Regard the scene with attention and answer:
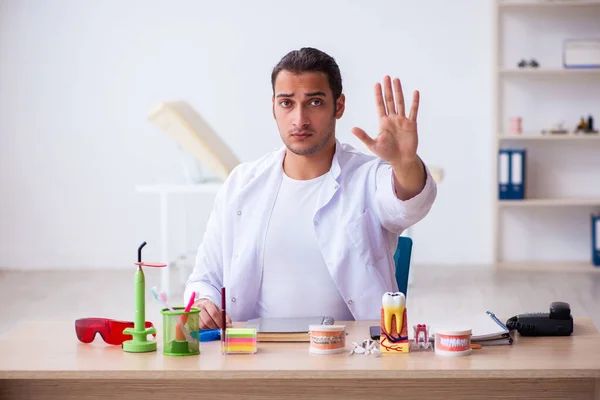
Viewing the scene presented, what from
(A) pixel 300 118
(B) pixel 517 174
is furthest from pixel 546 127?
(A) pixel 300 118

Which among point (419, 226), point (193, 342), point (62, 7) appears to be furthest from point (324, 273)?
point (62, 7)

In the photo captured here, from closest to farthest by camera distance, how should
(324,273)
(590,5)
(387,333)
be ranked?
(387,333), (324,273), (590,5)

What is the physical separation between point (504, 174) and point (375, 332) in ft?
13.5

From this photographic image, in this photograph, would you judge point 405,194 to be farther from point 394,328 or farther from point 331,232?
point 394,328

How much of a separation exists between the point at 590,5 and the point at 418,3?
1028mm

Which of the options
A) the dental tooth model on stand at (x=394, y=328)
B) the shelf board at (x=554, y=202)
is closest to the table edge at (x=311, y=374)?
the dental tooth model on stand at (x=394, y=328)

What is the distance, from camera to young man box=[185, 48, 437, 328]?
Answer: 226 cm

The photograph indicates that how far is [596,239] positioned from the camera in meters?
5.85

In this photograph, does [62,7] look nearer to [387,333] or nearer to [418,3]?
[418,3]

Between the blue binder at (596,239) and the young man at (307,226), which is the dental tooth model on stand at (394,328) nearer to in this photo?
the young man at (307,226)

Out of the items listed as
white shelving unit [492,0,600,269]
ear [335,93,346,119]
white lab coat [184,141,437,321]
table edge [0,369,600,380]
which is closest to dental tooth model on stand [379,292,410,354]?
table edge [0,369,600,380]

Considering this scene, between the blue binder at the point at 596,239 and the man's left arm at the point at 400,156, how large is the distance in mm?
3919

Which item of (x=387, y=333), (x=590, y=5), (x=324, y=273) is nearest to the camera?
(x=387, y=333)

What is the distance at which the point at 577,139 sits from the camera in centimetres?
602
